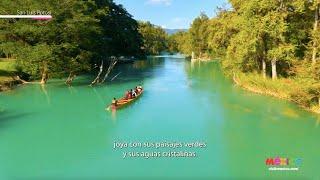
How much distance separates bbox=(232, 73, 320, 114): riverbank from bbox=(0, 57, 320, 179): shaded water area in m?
0.90

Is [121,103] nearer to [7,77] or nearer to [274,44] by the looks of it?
[274,44]

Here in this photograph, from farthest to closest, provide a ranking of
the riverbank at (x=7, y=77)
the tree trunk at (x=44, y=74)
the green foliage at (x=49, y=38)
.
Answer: the tree trunk at (x=44, y=74), the green foliage at (x=49, y=38), the riverbank at (x=7, y=77)

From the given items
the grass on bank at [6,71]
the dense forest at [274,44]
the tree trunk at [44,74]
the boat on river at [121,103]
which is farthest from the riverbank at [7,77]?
the dense forest at [274,44]

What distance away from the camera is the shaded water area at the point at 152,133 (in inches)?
778

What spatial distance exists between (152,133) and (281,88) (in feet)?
52.4

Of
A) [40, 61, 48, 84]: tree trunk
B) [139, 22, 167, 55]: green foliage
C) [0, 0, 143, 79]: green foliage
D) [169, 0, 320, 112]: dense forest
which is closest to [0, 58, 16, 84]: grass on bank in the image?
[0, 0, 143, 79]: green foliage

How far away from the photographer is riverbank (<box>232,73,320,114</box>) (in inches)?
1239

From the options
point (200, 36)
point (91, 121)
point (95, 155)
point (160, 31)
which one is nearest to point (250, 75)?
point (91, 121)

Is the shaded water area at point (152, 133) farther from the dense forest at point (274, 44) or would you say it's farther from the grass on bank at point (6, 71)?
the grass on bank at point (6, 71)

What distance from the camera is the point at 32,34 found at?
4781 centimetres

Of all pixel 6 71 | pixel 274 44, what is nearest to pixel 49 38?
pixel 6 71

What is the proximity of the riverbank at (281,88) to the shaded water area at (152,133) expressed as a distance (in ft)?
2.95

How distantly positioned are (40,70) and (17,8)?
7603 mm

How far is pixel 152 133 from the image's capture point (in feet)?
86.6
